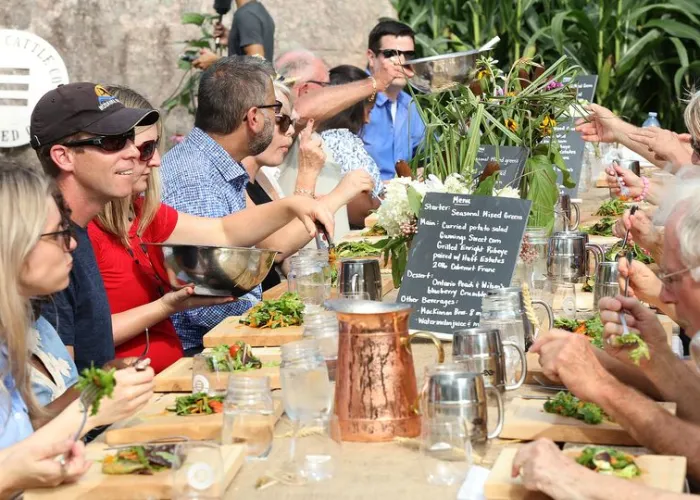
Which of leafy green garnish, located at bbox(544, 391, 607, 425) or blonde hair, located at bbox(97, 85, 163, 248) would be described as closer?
leafy green garnish, located at bbox(544, 391, 607, 425)

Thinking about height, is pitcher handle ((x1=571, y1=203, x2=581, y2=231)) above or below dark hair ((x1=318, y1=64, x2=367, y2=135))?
below

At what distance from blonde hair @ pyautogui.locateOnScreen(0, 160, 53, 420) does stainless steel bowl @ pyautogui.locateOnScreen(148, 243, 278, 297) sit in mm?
841

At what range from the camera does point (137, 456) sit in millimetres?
1942

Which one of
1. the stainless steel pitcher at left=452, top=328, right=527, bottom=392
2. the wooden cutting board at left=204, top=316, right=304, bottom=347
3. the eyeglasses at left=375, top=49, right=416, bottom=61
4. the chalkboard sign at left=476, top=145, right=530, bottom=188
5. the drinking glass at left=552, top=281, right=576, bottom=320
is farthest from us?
the eyeglasses at left=375, top=49, right=416, bottom=61

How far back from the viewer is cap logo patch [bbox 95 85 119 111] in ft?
10.4

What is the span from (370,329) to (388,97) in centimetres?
531

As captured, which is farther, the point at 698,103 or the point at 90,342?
the point at 698,103

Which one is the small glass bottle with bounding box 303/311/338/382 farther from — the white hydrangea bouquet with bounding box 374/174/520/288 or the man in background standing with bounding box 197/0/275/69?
the man in background standing with bounding box 197/0/275/69

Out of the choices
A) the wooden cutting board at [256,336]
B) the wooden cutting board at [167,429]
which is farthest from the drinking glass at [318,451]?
the wooden cutting board at [256,336]

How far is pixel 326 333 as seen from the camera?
2.54 m

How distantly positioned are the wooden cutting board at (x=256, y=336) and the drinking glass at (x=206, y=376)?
0.43m

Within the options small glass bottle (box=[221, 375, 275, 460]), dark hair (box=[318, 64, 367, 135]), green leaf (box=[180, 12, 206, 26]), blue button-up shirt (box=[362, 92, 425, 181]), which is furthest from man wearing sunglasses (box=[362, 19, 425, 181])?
small glass bottle (box=[221, 375, 275, 460])

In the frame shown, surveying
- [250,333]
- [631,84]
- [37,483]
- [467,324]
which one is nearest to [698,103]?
[467,324]

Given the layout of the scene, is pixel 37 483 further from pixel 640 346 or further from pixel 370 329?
pixel 640 346
